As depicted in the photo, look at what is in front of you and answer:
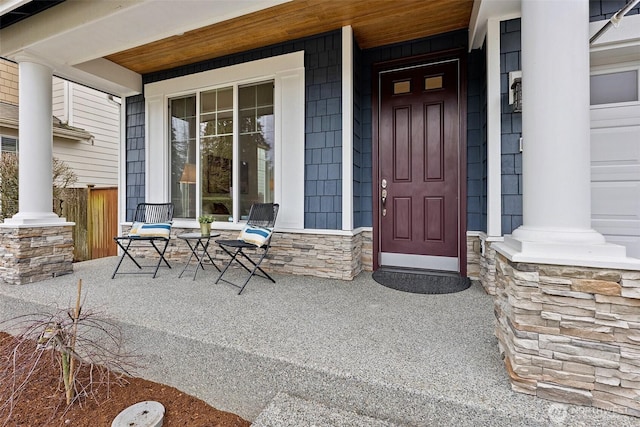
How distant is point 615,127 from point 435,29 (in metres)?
1.88

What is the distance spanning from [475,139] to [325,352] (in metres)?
2.75

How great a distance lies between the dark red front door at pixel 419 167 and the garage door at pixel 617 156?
3.72 feet

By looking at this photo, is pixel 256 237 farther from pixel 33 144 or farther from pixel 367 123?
pixel 33 144

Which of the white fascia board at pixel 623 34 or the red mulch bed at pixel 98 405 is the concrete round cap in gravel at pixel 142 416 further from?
the white fascia board at pixel 623 34

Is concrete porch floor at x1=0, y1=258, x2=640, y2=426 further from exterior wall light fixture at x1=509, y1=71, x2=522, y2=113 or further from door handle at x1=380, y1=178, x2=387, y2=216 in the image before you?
exterior wall light fixture at x1=509, y1=71, x2=522, y2=113

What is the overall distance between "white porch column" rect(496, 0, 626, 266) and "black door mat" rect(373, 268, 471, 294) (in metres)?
1.57

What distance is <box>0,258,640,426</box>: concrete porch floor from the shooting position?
1270 millimetres

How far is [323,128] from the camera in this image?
11.1 ft

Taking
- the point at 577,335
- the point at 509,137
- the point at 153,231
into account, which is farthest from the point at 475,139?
the point at 153,231

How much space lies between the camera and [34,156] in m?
3.29

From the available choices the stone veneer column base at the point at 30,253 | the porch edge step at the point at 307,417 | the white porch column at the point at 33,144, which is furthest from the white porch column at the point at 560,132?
the white porch column at the point at 33,144

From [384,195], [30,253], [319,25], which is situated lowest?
[30,253]

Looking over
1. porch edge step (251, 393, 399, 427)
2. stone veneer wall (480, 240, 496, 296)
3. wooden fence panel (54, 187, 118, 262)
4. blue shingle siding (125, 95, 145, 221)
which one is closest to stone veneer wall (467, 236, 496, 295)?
stone veneer wall (480, 240, 496, 296)

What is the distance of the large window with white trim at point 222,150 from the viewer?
3789 millimetres
